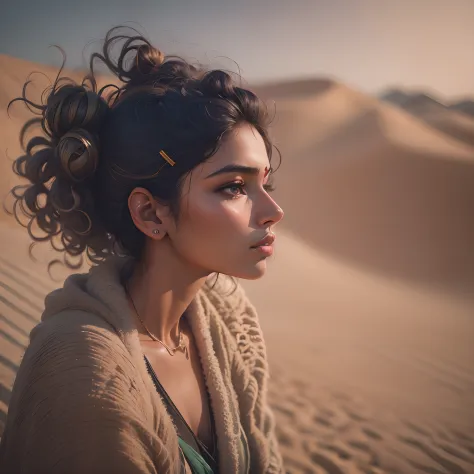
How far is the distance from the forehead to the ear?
0.21m

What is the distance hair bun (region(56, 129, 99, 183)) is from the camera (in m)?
1.51

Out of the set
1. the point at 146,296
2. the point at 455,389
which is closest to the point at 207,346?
the point at 146,296

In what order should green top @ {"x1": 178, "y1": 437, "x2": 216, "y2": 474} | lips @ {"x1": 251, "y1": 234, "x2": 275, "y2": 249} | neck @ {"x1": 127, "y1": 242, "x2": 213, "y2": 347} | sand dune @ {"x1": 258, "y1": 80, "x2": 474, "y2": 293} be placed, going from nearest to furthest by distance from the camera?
green top @ {"x1": 178, "y1": 437, "x2": 216, "y2": 474} < lips @ {"x1": 251, "y1": 234, "x2": 275, "y2": 249} < neck @ {"x1": 127, "y1": 242, "x2": 213, "y2": 347} < sand dune @ {"x1": 258, "y1": 80, "x2": 474, "y2": 293}

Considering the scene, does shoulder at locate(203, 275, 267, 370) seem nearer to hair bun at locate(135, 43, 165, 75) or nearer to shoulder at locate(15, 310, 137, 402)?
shoulder at locate(15, 310, 137, 402)

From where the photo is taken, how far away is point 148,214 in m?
1.62

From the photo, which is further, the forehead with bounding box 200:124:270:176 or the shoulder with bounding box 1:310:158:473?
the forehead with bounding box 200:124:270:176

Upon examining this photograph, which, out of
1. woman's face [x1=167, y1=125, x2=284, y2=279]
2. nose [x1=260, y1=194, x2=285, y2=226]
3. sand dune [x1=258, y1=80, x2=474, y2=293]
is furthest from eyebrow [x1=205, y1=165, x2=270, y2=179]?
sand dune [x1=258, y1=80, x2=474, y2=293]

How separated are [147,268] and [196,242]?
0.86 ft

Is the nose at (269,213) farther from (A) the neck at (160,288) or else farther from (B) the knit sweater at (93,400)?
(B) the knit sweater at (93,400)

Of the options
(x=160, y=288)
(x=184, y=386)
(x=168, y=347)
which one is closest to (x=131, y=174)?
(x=160, y=288)

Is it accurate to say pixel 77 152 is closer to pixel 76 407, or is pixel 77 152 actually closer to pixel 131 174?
pixel 131 174

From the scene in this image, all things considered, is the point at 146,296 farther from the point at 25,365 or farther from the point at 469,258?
the point at 469,258

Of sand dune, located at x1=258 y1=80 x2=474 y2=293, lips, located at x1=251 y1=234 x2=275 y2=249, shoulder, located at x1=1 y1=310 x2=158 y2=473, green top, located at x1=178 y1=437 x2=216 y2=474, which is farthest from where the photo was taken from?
sand dune, located at x1=258 y1=80 x2=474 y2=293

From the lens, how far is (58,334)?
1.31 meters
